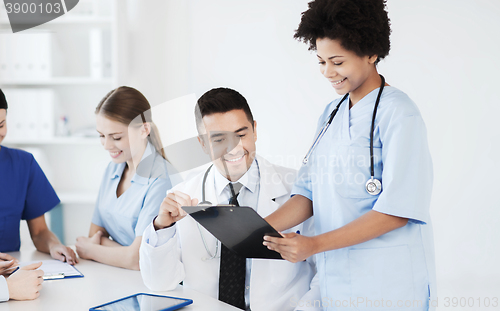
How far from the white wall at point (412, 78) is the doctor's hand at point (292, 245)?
5.71ft

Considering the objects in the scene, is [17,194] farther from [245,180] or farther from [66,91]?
[66,91]

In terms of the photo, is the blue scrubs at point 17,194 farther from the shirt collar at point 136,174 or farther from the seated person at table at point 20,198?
the shirt collar at point 136,174

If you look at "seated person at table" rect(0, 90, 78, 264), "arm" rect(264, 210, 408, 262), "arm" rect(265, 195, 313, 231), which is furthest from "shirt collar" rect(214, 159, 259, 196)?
"seated person at table" rect(0, 90, 78, 264)

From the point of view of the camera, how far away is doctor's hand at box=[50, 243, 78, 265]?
149 cm

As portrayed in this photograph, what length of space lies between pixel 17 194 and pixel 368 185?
1510 millimetres

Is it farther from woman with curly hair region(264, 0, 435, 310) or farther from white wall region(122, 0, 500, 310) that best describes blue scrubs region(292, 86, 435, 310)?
white wall region(122, 0, 500, 310)

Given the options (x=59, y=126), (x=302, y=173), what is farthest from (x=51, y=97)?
(x=302, y=173)

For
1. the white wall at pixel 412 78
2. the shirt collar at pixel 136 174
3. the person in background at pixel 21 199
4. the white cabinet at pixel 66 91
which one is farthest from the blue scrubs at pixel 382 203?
the white cabinet at pixel 66 91

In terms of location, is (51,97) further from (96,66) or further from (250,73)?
(250,73)

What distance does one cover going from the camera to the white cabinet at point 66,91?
8.45 ft

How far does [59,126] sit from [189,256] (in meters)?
1.79

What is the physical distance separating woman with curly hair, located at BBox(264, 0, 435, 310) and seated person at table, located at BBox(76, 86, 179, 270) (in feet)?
2.25

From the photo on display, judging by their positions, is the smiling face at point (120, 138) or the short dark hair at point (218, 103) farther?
the smiling face at point (120, 138)

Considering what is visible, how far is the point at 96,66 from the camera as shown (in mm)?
2584
